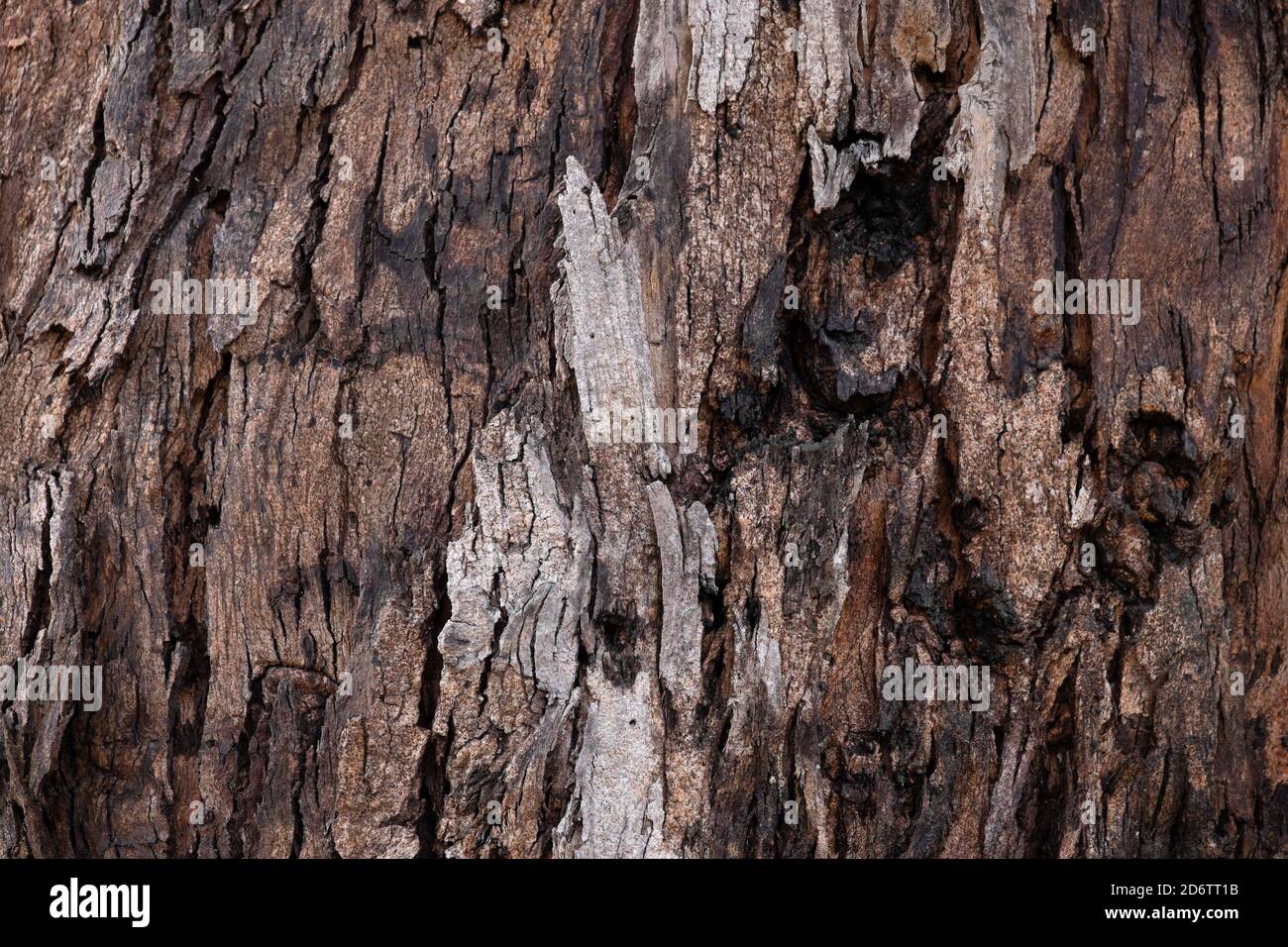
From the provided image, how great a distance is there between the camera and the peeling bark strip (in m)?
3.02

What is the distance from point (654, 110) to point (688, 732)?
2018mm

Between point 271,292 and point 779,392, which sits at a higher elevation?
point 271,292

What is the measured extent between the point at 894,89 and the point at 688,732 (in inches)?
85.0

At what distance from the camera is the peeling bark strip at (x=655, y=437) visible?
3.02m

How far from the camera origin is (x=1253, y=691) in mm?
3154

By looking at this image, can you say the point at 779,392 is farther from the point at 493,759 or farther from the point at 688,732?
the point at 493,759

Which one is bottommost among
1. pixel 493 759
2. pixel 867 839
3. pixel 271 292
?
pixel 867 839

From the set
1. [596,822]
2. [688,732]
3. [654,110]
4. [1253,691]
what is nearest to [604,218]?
[654,110]

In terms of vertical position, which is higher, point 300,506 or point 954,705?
point 300,506

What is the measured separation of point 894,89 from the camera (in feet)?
9.87

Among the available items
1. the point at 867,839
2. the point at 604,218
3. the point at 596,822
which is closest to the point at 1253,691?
the point at 867,839

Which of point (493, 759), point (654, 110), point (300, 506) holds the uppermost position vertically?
point (654, 110)

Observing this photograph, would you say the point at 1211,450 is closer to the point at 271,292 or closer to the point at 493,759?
the point at 493,759

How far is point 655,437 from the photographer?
9.91ft
